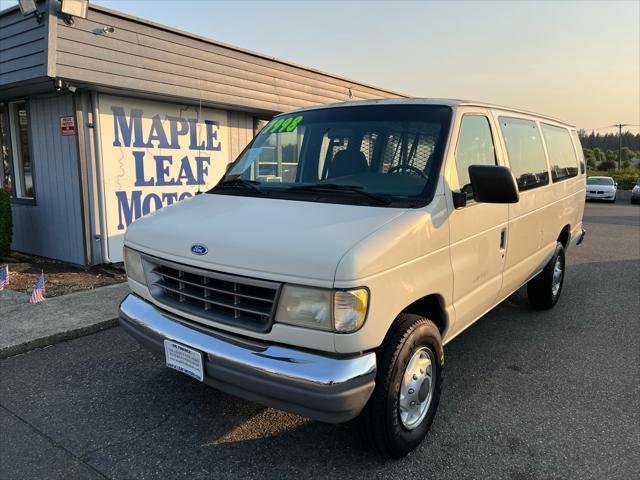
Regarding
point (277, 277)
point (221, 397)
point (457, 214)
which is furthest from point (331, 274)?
point (221, 397)

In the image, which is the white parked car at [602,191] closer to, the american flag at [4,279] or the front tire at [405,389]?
the front tire at [405,389]

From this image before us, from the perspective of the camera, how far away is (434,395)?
3.15 metres

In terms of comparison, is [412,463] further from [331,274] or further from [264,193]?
[264,193]

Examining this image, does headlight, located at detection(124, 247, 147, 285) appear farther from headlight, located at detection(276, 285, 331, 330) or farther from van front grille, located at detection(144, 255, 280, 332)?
headlight, located at detection(276, 285, 331, 330)

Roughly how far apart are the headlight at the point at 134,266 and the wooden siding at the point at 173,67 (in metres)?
3.96

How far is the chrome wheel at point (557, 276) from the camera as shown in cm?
580

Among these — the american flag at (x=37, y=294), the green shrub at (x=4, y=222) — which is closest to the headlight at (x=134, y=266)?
the american flag at (x=37, y=294)

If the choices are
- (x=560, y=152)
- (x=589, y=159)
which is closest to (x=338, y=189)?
(x=560, y=152)

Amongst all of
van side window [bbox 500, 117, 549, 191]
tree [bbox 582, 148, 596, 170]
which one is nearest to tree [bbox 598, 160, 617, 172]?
tree [bbox 582, 148, 596, 170]

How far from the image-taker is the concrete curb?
172 inches

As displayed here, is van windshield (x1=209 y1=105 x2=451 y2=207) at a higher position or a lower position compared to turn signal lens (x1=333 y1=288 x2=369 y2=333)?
higher

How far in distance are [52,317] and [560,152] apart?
5937 mm

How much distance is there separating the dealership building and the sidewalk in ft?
5.24

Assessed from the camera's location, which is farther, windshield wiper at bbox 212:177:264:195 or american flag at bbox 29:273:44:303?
american flag at bbox 29:273:44:303
